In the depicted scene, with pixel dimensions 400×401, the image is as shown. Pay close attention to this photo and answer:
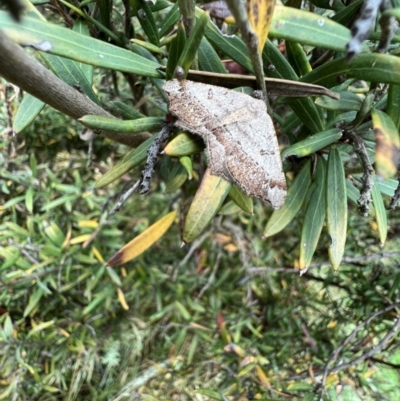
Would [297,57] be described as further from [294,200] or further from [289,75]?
[294,200]

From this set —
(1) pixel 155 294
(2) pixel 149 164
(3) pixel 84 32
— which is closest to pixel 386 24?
(2) pixel 149 164

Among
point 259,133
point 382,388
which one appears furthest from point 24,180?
point 382,388

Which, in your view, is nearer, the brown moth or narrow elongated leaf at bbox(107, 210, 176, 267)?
the brown moth

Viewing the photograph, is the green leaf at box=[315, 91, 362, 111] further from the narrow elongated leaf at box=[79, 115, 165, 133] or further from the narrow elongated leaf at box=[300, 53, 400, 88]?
the narrow elongated leaf at box=[79, 115, 165, 133]

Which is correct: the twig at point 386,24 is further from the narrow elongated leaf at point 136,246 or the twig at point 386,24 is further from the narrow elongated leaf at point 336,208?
the narrow elongated leaf at point 136,246

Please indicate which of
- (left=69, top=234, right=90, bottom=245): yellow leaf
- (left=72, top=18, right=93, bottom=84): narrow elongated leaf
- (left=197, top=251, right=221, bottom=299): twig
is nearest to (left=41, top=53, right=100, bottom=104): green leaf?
(left=72, top=18, right=93, bottom=84): narrow elongated leaf
